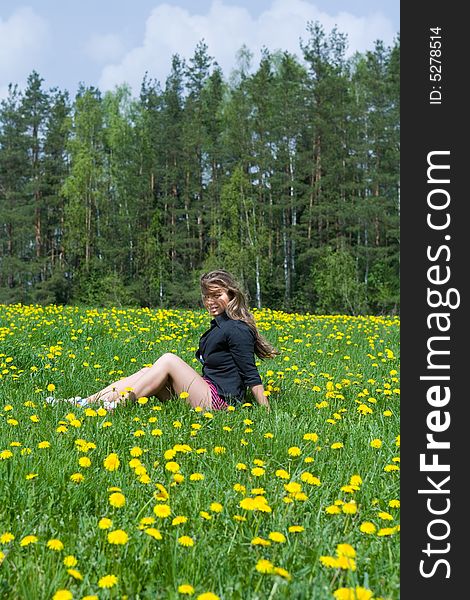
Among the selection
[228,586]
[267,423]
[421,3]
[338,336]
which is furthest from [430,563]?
[338,336]

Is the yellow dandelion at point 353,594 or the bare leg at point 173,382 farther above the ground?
the bare leg at point 173,382

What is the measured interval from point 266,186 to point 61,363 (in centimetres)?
2620

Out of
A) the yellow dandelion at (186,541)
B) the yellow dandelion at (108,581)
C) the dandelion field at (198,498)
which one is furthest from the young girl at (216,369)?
the yellow dandelion at (108,581)

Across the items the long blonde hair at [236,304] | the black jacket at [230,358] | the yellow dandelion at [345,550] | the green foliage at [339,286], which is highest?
the green foliage at [339,286]

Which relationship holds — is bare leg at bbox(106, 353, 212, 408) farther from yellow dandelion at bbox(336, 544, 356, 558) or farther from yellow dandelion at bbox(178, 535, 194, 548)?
yellow dandelion at bbox(336, 544, 356, 558)

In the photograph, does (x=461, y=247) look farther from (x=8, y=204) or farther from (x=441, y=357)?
(x=8, y=204)

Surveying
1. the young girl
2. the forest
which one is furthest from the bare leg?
the forest

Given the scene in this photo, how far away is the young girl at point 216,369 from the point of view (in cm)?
432

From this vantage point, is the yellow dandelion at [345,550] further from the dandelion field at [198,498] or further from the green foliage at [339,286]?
the green foliage at [339,286]

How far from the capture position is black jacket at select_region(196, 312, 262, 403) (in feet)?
14.8

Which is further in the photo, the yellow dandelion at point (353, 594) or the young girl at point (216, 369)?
the young girl at point (216, 369)

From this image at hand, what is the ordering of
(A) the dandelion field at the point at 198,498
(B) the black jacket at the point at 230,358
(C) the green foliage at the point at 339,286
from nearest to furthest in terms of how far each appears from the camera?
1. (A) the dandelion field at the point at 198,498
2. (B) the black jacket at the point at 230,358
3. (C) the green foliage at the point at 339,286

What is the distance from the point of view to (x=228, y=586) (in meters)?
1.69

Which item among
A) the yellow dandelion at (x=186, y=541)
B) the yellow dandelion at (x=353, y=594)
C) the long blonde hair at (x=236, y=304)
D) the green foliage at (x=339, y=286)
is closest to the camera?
the yellow dandelion at (x=353, y=594)
